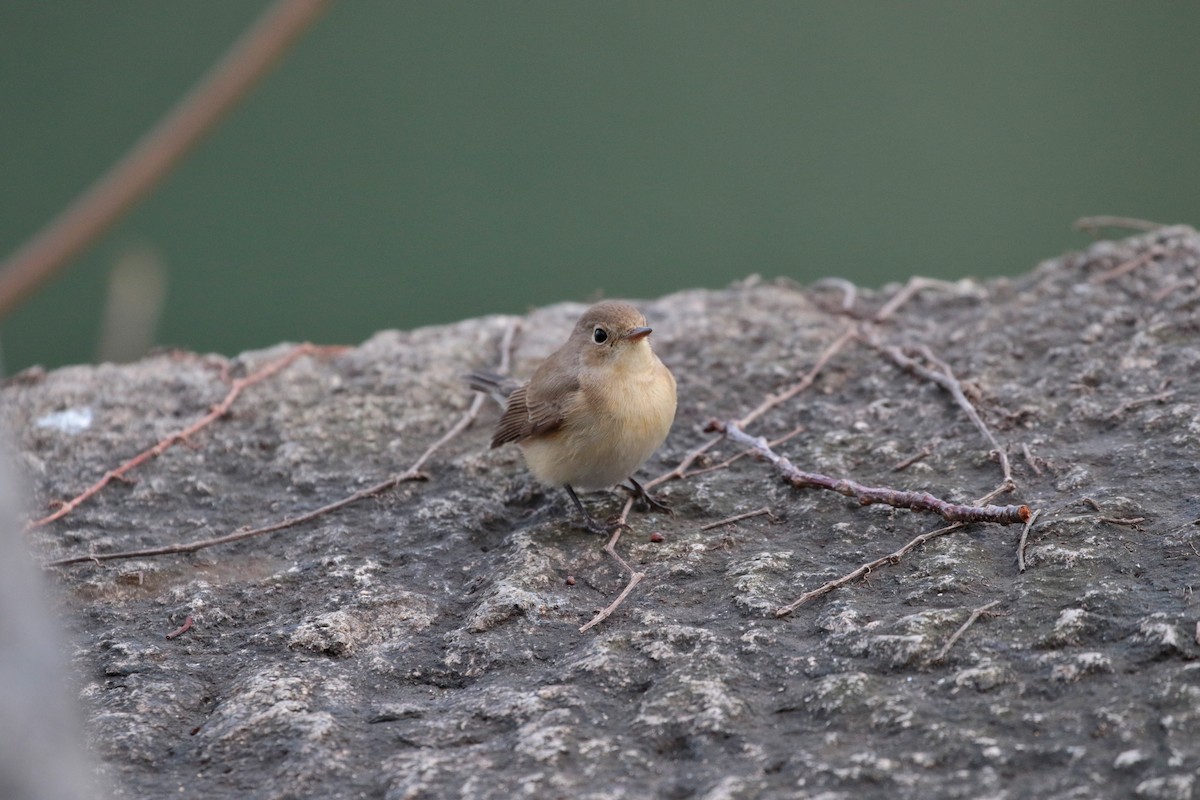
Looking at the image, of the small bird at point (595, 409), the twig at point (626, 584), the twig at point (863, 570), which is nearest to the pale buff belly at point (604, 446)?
the small bird at point (595, 409)

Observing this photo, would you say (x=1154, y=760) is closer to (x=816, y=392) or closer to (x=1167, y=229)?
(x=816, y=392)

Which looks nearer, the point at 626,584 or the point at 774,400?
the point at 626,584

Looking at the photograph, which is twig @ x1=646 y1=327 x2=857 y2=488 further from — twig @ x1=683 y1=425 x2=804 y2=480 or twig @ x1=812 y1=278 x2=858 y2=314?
twig @ x1=812 y1=278 x2=858 y2=314

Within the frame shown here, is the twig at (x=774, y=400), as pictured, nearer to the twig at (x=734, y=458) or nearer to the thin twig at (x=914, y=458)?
the twig at (x=734, y=458)

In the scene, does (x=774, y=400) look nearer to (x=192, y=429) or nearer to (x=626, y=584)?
(x=626, y=584)

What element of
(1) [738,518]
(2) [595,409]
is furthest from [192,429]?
(1) [738,518]

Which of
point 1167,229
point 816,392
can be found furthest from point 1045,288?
point 816,392
